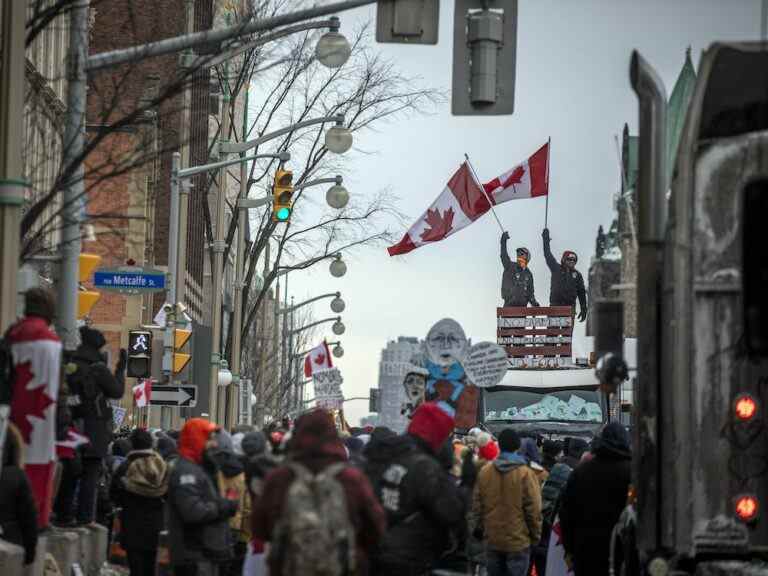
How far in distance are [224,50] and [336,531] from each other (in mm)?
8216

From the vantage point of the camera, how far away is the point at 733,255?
10.9 metres

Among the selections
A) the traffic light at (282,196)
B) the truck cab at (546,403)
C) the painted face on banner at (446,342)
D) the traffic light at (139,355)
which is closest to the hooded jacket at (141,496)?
the painted face on banner at (446,342)

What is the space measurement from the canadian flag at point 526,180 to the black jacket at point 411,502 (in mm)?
22246

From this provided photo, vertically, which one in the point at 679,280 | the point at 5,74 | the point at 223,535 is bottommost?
the point at 223,535

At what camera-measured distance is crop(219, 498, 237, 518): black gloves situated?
14383mm

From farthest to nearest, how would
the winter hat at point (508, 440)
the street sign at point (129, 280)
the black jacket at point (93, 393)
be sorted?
1. the street sign at point (129, 280)
2. the winter hat at point (508, 440)
3. the black jacket at point (93, 393)

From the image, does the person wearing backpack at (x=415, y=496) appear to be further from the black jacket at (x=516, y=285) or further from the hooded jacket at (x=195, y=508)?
the black jacket at (x=516, y=285)

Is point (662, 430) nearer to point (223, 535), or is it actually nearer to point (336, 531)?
point (336, 531)

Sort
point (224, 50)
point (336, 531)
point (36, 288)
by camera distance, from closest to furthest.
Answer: point (336, 531) → point (36, 288) → point (224, 50)

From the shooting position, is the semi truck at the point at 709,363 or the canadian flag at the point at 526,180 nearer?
the semi truck at the point at 709,363

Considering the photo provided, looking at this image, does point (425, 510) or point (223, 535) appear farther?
point (223, 535)

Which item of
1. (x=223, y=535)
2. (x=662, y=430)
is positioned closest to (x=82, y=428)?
(x=223, y=535)

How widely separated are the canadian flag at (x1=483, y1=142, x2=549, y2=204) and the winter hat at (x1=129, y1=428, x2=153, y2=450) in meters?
17.6

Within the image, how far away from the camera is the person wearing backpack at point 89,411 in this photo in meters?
17.0
